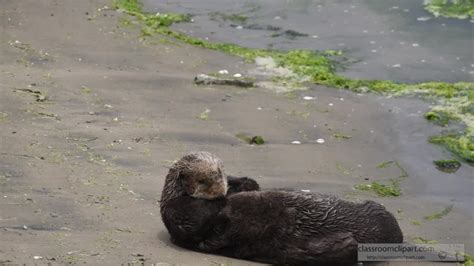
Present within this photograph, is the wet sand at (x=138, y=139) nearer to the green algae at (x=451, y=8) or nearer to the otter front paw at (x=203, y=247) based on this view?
the otter front paw at (x=203, y=247)

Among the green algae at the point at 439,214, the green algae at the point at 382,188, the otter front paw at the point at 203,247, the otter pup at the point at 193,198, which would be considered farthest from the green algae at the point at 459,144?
the otter front paw at the point at 203,247

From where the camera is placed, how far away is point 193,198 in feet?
23.1

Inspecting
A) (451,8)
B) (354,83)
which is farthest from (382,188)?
(451,8)

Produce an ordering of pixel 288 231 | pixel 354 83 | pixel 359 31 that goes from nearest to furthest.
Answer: pixel 288 231 → pixel 354 83 → pixel 359 31

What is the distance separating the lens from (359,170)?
9953 millimetres

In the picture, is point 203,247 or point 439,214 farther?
point 439,214

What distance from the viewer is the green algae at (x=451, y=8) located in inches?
605

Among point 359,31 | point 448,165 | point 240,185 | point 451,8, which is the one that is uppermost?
point 240,185

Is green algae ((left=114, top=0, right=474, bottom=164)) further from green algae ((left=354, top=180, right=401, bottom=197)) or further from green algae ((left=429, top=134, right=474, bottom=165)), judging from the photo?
green algae ((left=354, top=180, right=401, bottom=197))

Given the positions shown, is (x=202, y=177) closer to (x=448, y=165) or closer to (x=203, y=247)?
(x=203, y=247)

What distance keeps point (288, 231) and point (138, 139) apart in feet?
10.5

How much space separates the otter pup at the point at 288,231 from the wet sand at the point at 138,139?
7.4 inches

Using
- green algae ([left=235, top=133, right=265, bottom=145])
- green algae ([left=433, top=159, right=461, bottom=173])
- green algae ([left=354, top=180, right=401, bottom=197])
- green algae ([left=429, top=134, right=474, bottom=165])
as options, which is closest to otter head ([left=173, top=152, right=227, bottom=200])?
green algae ([left=354, top=180, right=401, bottom=197])

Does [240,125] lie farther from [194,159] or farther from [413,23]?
[413,23]
